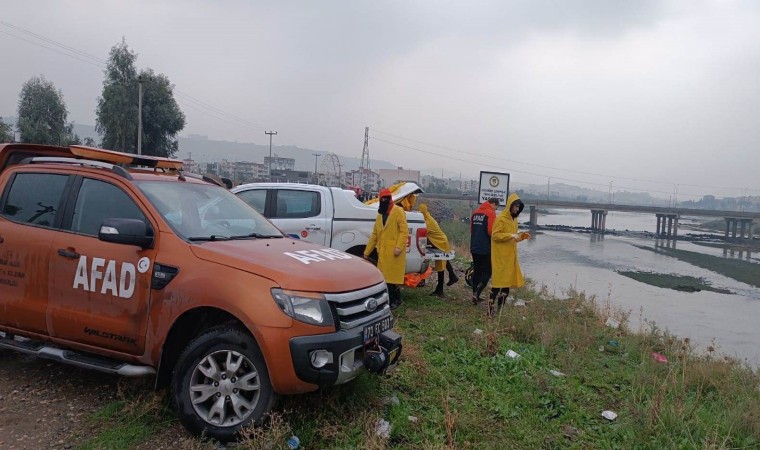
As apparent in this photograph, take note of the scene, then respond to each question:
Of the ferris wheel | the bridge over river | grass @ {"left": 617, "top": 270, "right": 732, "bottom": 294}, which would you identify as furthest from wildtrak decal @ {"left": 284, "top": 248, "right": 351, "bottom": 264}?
the bridge over river

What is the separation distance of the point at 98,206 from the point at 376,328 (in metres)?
2.42

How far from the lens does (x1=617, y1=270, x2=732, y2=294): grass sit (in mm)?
23516

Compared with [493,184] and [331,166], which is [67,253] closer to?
[493,184]

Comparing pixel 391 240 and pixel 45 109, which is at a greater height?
pixel 45 109

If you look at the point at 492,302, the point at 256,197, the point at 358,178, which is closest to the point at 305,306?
the point at 256,197

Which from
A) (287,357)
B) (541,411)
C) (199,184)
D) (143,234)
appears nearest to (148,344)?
(143,234)

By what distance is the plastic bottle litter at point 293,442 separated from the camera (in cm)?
332

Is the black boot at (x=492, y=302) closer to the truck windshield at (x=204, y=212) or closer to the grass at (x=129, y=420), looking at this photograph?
the truck windshield at (x=204, y=212)

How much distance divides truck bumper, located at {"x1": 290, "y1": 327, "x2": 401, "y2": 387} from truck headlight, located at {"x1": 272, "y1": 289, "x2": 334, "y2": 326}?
0.36 ft

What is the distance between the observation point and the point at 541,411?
4.23 metres

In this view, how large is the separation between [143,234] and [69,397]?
65.4 inches

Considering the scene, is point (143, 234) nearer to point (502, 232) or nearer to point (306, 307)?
point (306, 307)

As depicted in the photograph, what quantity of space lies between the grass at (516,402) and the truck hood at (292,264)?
2.87 feet

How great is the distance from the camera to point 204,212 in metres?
4.23
